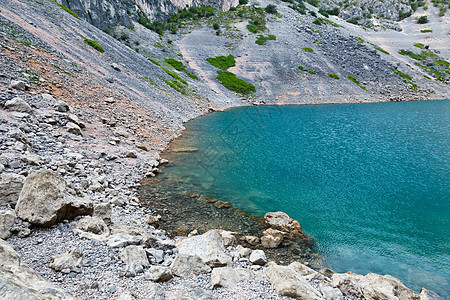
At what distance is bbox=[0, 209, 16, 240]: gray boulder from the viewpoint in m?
7.79

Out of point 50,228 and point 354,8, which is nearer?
point 50,228

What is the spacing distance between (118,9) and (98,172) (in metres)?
83.2

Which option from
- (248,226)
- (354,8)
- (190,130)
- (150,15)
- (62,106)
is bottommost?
(190,130)

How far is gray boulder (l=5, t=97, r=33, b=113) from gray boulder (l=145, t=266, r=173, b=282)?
1784 cm

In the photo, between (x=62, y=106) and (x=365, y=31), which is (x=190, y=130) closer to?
(x=62, y=106)

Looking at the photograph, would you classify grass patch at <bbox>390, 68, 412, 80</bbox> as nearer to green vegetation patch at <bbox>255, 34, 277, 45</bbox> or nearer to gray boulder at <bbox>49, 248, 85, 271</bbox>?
green vegetation patch at <bbox>255, 34, 277, 45</bbox>

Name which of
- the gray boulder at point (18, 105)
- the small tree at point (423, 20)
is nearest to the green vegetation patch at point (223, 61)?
the gray boulder at point (18, 105)

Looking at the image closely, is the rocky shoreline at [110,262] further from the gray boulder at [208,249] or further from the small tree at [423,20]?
the small tree at [423,20]

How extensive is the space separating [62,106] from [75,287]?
20330 millimetres

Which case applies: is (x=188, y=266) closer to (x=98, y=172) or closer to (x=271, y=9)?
(x=98, y=172)

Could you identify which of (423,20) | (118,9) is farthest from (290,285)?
(423,20)

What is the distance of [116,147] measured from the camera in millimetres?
22891

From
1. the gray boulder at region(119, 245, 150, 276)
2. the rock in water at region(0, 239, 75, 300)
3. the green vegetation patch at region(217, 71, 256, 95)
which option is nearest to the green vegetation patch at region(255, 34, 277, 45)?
the green vegetation patch at region(217, 71, 256, 95)

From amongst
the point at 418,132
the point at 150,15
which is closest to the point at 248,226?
the point at 418,132
